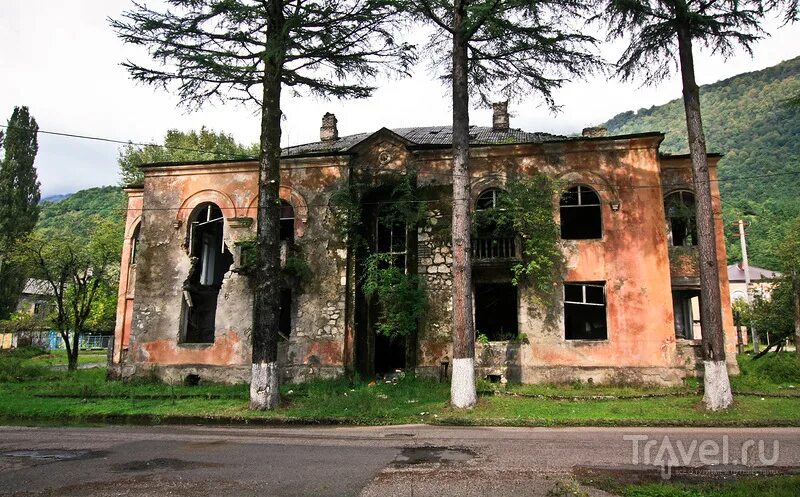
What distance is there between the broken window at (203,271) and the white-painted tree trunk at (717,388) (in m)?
16.6

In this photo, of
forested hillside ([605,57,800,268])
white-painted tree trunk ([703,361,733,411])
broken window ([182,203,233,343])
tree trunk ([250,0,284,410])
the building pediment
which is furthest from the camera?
forested hillside ([605,57,800,268])

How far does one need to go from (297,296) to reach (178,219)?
5.94 metres

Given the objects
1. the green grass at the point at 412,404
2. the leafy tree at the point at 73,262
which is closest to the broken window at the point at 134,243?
the leafy tree at the point at 73,262

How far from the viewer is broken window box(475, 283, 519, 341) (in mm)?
18781

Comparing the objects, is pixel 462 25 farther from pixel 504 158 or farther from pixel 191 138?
pixel 191 138

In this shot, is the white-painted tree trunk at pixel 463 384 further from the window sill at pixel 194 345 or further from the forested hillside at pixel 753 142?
the forested hillside at pixel 753 142

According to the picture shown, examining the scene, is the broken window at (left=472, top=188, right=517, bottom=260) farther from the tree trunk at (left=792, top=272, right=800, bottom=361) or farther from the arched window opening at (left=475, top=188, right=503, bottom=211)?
the tree trunk at (left=792, top=272, right=800, bottom=361)

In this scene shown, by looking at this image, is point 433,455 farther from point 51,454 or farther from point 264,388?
point 264,388

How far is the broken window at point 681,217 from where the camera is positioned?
17908 mm

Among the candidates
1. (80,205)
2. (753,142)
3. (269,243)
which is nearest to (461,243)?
(269,243)

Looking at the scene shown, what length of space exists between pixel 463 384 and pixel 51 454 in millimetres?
8652

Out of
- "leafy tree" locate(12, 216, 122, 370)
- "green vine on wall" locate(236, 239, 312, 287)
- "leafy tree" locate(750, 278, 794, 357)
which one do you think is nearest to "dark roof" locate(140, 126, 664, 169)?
"green vine on wall" locate(236, 239, 312, 287)

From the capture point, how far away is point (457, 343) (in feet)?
43.4

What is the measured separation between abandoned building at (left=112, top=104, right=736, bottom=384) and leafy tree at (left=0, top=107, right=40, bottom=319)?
27.9 meters
